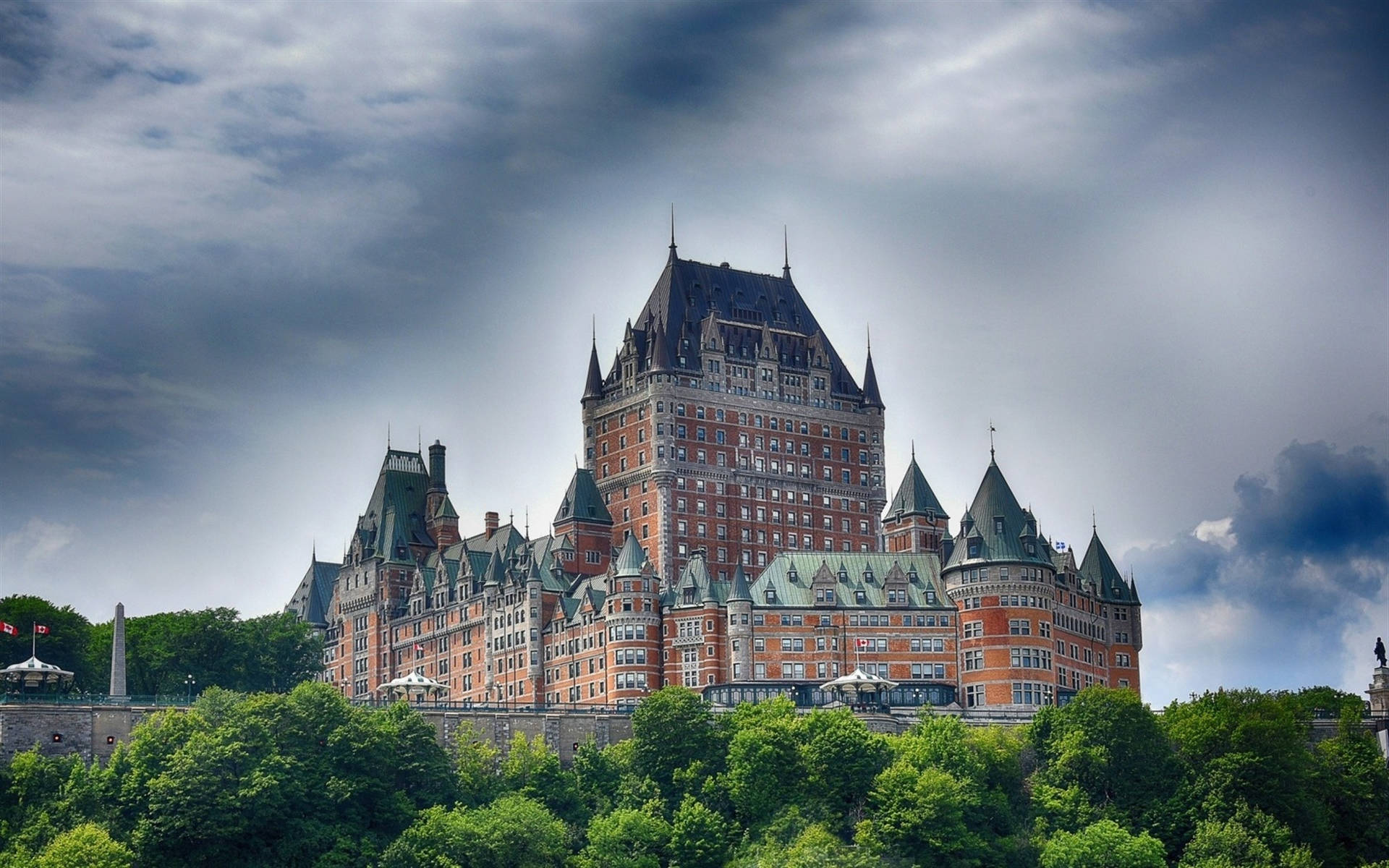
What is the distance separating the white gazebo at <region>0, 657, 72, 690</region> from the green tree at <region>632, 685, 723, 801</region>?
132 feet

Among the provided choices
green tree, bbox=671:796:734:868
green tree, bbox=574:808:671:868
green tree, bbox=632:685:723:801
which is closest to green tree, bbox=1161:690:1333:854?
green tree, bbox=671:796:734:868

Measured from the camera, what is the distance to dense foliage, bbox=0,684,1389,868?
168 metres

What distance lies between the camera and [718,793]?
179 m

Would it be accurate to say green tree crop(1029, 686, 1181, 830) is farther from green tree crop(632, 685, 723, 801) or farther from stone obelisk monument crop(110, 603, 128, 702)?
stone obelisk monument crop(110, 603, 128, 702)

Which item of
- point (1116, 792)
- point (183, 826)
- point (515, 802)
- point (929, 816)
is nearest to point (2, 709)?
point (183, 826)

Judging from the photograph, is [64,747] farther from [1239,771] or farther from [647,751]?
[1239,771]

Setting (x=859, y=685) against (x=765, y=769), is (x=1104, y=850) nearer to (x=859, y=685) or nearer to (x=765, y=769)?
(x=765, y=769)

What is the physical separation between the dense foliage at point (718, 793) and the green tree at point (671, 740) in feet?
0.52

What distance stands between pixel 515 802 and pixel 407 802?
24.1 ft

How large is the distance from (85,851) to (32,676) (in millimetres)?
25069

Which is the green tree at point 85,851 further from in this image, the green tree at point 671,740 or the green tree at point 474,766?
the green tree at point 671,740

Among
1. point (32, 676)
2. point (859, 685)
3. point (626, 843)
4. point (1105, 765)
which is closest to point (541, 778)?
point (626, 843)

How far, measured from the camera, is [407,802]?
175375 mm

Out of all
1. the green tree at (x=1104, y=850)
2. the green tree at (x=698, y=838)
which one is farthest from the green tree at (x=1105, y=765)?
the green tree at (x=698, y=838)
